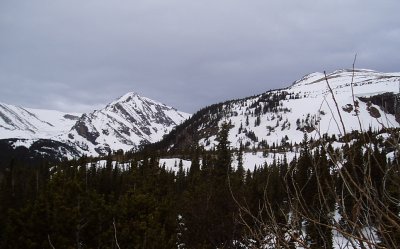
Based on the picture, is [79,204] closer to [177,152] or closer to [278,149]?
[177,152]

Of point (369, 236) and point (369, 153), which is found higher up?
point (369, 153)

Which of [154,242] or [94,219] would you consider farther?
[94,219]

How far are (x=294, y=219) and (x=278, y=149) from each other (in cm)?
17474

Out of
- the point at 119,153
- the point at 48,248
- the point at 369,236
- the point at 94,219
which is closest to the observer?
the point at 369,236

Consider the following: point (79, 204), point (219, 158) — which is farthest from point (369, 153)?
point (219, 158)

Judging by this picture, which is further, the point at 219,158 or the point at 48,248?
the point at 219,158

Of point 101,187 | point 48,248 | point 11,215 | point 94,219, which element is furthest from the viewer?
point 101,187

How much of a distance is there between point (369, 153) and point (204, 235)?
2089 cm

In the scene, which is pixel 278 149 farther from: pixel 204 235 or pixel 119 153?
pixel 204 235

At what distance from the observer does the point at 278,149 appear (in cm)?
17362

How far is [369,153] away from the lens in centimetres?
231

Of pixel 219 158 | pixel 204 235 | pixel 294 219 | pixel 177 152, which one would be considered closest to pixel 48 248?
pixel 204 235

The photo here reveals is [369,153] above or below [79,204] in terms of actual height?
above

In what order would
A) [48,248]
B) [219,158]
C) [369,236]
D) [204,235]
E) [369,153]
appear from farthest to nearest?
[219,158]
[204,235]
[48,248]
[369,153]
[369,236]
